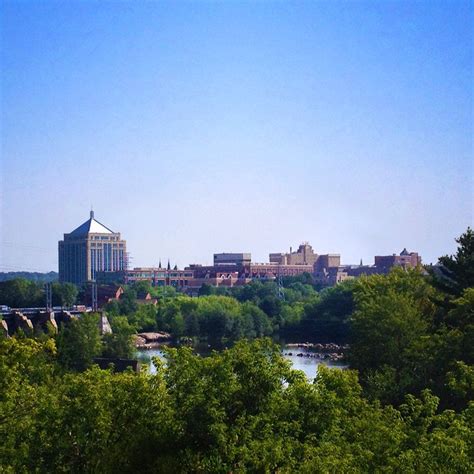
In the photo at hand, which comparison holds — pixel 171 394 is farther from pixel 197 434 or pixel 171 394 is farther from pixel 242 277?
pixel 242 277

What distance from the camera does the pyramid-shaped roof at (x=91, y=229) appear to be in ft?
498

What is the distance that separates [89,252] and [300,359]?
99924mm

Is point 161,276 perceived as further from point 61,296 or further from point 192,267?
point 61,296

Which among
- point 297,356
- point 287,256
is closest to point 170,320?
point 297,356

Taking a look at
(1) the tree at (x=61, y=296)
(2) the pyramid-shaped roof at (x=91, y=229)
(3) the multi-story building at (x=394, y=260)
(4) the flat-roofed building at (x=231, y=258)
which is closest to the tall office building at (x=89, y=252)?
(2) the pyramid-shaped roof at (x=91, y=229)

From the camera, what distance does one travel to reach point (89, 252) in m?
148

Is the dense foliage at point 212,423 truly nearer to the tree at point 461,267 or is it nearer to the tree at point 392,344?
the tree at point 392,344

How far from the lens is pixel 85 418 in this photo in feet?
46.0

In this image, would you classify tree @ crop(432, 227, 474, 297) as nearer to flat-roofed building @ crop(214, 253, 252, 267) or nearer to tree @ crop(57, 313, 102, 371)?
tree @ crop(57, 313, 102, 371)

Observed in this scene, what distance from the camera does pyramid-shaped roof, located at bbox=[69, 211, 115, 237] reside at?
151875 mm

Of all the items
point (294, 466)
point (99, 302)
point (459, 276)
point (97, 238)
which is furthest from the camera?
point (97, 238)

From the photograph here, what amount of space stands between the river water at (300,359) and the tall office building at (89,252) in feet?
294

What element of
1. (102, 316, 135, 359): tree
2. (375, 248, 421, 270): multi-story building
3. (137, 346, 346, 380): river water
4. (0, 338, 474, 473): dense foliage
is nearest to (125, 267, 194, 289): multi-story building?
(375, 248, 421, 270): multi-story building

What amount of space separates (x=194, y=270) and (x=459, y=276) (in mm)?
106665
